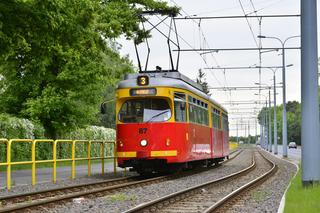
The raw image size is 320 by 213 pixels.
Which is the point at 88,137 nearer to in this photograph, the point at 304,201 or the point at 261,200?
the point at 261,200

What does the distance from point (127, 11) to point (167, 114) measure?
12172mm

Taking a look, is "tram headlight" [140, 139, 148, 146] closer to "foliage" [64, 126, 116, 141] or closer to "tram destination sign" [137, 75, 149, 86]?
"tram destination sign" [137, 75, 149, 86]

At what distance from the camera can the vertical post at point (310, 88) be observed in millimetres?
14648

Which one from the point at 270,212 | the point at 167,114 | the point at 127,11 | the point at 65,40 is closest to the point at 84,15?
the point at 65,40

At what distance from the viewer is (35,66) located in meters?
27.8

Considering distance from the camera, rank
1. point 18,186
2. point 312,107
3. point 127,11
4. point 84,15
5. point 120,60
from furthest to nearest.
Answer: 1. point 120,60
2. point 127,11
3. point 84,15
4. point 18,186
5. point 312,107

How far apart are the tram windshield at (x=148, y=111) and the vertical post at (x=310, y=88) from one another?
19.8 feet

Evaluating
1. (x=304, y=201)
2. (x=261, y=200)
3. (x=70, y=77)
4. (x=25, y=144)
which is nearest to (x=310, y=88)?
(x=261, y=200)

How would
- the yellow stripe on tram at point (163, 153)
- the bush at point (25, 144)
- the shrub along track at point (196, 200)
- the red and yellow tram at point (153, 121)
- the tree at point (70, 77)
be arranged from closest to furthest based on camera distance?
the shrub along track at point (196, 200), the yellow stripe on tram at point (163, 153), the red and yellow tram at point (153, 121), the bush at point (25, 144), the tree at point (70, 77)

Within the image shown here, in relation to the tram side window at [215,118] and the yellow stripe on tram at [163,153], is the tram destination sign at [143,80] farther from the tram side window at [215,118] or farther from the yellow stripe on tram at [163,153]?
the tram side window at [215,118]

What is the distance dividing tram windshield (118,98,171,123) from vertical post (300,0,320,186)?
6.02 meters

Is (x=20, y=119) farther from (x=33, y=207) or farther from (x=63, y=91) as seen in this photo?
(x=33, y=207)

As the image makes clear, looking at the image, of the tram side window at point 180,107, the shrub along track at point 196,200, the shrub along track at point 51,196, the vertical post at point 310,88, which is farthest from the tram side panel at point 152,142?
the vertical post at point 310,88

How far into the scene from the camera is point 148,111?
1991 centimetres
